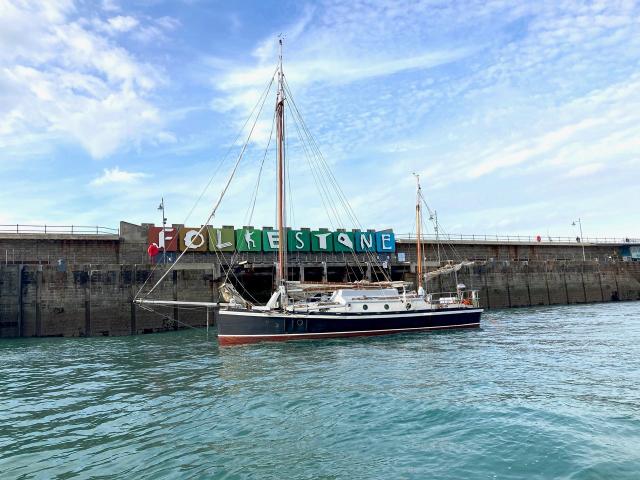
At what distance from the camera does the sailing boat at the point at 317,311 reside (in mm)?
28062

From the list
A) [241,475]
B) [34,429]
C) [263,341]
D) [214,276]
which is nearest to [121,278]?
[214,276]

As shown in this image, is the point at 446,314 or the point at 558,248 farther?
the point at 558,248

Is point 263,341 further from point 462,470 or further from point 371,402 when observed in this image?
point 462,470

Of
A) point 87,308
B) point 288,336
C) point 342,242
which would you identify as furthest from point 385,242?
point 87,308

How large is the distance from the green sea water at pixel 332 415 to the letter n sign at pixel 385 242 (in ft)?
105

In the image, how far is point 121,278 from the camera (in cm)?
3959

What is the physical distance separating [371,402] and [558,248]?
218 ft

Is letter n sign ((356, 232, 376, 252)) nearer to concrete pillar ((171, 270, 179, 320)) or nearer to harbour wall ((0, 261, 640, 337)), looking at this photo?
harbour wall ((0, 261, 640, 337))

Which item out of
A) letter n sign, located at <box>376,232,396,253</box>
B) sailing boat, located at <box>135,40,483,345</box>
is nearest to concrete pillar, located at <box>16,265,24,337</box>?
sailing boat, located at <box>135,40,483,345</box>

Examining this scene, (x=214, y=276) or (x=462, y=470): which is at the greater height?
(x=214, y=276)

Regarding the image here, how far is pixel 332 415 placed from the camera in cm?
1228

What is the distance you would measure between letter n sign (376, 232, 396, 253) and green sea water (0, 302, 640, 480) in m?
32.1

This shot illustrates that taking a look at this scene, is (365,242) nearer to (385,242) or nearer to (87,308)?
(385,242)

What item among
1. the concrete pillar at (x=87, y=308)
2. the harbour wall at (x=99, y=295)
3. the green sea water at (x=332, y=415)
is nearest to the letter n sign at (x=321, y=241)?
the harbour wall at (x=99, y=295)
